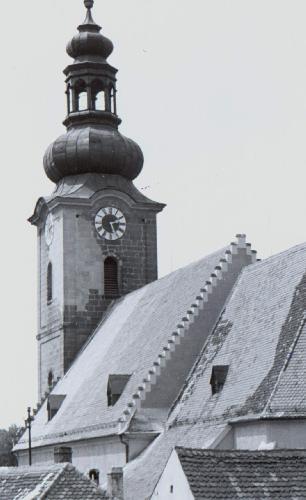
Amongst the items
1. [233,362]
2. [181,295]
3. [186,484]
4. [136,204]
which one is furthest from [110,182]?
[186,484]

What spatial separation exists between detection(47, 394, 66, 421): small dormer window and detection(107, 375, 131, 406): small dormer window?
6907 millimetres

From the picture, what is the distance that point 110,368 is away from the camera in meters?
48.2

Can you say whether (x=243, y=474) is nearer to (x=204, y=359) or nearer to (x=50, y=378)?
(x=204, y=359)

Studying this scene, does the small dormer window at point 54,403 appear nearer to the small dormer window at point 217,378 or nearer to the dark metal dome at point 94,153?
the dark metal dome at point 94,153

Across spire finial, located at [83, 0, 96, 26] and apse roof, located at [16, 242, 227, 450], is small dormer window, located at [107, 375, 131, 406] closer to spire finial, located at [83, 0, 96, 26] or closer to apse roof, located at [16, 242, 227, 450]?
apse roof, located at [16, 242, 227, 450]

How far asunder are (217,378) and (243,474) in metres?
12.9

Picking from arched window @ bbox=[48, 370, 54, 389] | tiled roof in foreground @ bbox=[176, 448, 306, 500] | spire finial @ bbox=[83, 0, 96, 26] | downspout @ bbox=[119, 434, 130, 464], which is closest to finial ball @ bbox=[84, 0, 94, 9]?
spire finial @ bbox=[83, 0, 96, 26]

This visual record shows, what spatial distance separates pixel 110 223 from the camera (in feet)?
187

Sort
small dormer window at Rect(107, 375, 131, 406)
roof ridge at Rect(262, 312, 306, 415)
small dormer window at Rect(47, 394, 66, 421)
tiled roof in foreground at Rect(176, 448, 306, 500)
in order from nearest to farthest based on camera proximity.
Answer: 1. tiled roof in foreground at Rect(176, 448, 306, 500)
2. roof ridge at Rect(262, 312, 306, 415)
3. small dormer window at Rect(107, 375, 131, 406)
4. small dormer window at Rect(47, 394, 66, 421)

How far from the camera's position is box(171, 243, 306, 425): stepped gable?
3503 centimetres

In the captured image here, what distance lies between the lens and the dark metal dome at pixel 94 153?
5694cm

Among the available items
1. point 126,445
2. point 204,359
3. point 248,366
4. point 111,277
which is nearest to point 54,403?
point 111,277

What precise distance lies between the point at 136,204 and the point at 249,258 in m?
13.2

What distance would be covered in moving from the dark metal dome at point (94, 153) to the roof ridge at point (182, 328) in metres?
13.6
